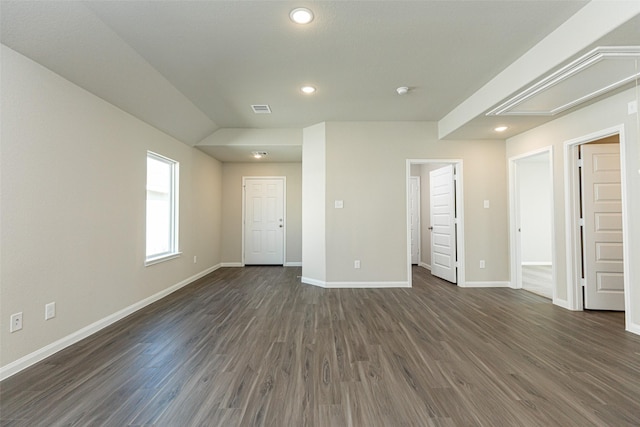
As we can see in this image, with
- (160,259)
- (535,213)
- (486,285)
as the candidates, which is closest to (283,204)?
(160,259)

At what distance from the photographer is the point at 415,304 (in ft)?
11.7

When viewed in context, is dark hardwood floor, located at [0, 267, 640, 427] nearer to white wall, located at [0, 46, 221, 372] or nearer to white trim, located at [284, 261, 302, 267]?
white wall, located at [0, 46, 221, 372]

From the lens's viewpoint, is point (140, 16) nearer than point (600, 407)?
No

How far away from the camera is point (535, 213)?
659 centimetres

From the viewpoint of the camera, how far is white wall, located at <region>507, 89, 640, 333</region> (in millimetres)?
2678

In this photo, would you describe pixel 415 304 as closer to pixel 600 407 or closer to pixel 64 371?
pixel 600 407

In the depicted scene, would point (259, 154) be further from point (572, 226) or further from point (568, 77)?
point (572, 226)

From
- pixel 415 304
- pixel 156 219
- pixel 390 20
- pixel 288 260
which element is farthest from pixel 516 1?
pixel 288 260

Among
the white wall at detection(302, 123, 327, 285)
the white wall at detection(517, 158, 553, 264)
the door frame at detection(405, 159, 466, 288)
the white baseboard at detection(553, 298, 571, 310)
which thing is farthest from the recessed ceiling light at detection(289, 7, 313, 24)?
the white wall at detection(517, 158, 553, 264)

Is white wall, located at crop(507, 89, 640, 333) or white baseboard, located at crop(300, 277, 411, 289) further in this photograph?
white baseboard, located at crop(300, 277, 411, 289)

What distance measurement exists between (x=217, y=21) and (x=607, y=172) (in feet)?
15.0

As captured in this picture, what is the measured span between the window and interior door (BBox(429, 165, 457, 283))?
14.9 ft

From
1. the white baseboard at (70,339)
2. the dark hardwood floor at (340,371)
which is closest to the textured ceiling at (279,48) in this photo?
the white baseboard at (70,339)

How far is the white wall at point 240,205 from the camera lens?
6.37 meters
